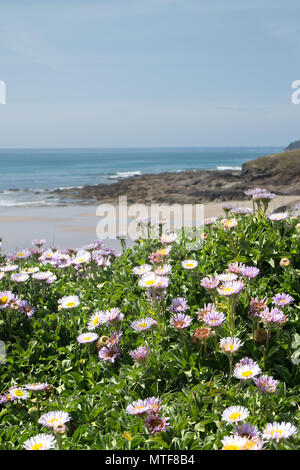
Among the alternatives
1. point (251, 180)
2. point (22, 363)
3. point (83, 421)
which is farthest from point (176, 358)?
point (251, 180)

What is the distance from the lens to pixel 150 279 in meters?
3.26

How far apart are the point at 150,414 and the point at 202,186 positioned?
31173mm

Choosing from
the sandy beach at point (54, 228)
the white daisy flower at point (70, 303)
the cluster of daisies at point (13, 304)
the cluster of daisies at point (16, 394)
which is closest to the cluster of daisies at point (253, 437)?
the cluster of daisies at point (16, 394)

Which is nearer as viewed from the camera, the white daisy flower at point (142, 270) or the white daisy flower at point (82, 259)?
the white daisy flower at point (142, 270)

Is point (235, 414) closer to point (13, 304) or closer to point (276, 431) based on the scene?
point (276, 431)

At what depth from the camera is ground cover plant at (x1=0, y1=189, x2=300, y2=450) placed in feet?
7.80

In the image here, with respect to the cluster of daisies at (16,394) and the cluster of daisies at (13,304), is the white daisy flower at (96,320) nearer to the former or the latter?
the cluster of daisies at (16,394)

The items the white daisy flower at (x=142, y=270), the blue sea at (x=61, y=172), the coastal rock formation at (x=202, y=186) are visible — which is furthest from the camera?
the blue sea at (x=61, y=172)

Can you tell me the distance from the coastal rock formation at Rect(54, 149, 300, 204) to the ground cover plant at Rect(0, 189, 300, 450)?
21293 millimetres

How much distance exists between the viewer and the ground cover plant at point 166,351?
238 centimetres

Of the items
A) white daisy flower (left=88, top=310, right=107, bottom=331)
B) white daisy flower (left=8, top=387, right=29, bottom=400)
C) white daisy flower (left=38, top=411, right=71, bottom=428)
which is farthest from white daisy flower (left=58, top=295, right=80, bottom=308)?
white daisy flower (left=38, top=411, right=71, bottom=428)

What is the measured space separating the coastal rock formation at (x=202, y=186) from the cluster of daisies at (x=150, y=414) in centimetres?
2300

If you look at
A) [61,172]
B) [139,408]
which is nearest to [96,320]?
[139,408]

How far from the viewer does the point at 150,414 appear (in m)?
2.38
